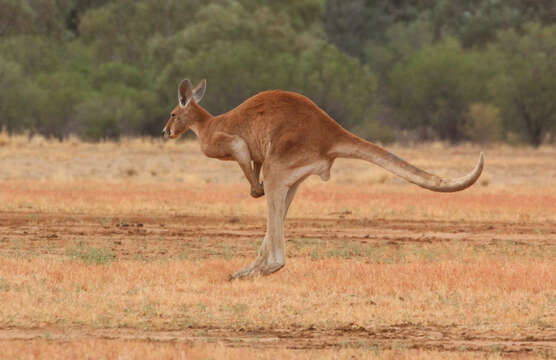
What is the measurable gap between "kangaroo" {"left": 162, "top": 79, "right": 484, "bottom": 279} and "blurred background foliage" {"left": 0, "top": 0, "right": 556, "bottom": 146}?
33.2 meters

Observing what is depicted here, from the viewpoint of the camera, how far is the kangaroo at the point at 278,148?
10.2m

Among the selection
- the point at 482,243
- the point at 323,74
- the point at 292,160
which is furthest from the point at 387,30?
the point at 292,160

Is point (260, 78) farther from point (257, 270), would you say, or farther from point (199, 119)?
point (257, 270)

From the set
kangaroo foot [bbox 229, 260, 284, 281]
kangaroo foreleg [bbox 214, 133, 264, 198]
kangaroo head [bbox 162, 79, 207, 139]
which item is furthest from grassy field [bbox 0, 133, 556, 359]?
kangaroo head [bbox 162, 79, 207, 139]

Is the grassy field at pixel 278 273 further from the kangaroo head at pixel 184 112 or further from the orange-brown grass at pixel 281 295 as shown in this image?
the kangaroo head at pixel 184 112

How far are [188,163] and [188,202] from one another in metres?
12.2

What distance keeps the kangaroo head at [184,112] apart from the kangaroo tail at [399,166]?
183 centimetres

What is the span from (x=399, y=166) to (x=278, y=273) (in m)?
2.21

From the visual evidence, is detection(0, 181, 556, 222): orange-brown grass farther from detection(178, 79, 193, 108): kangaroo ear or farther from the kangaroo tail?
the kangaroo tail

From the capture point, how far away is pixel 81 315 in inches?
341

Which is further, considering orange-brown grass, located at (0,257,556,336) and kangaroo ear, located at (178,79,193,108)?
kangaroo ear, located at (178,79,193,108)

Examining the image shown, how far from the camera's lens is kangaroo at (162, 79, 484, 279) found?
1016cm

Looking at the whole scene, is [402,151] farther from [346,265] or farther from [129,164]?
[346,265]

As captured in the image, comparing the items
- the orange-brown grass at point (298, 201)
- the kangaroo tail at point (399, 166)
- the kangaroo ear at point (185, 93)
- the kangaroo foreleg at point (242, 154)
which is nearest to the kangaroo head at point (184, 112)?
the kangaroo ear at point (185, 93)
